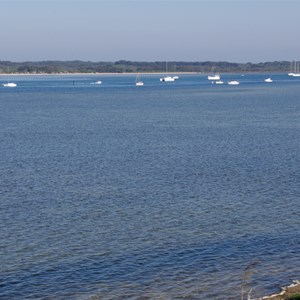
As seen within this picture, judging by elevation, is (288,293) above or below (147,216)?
above

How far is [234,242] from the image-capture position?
2653 centimetres

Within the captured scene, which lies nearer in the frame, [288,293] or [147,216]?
[288,293]

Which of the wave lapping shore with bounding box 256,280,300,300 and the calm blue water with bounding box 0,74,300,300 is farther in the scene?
the calm blue water with bounding box 0,74,300,300

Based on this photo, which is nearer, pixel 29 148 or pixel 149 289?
pixel 149 289

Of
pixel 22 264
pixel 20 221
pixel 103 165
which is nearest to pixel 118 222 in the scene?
pixel 20 221

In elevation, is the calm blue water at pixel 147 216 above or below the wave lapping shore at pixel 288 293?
below

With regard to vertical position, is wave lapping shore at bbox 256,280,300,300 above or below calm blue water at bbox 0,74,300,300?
above

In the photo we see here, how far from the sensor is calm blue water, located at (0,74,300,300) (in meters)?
22.3

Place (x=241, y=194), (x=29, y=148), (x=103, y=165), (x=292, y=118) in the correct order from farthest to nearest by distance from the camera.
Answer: (x=292, y=118) < (x=29, y=148) < (x=103, y=165) < (x=241, y=194)

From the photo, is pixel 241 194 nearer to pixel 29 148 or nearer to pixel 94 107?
pixel 29 148

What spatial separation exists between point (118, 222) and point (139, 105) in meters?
77.6

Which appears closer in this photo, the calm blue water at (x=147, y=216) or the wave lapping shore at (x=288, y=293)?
the wave lapping shore at (x=288, y=293)

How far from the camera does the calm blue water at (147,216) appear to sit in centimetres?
2234

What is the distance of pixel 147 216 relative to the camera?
30.1 meters
